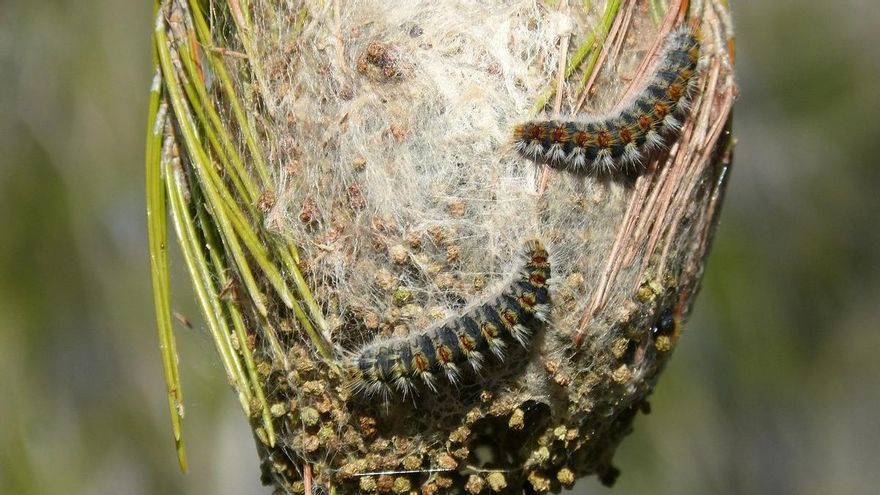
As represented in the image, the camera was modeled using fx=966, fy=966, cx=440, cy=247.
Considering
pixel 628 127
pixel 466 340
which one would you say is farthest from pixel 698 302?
pixel 466 340

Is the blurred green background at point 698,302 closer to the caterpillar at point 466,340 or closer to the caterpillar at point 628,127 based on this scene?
the caterpillar at point 466,340

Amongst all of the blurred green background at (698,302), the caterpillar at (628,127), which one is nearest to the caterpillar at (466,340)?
the caterpillar at (628,127)

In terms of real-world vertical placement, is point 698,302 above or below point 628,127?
below

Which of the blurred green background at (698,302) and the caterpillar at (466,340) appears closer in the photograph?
the caterpillar at (466,340)

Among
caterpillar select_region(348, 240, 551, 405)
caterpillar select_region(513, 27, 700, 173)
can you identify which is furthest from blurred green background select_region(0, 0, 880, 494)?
caterpillar select_region(513, 27, 700, 173)

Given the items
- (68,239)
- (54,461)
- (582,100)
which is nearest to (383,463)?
(582,100)

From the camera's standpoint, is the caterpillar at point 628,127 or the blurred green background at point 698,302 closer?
the caterpillar at point 628,127

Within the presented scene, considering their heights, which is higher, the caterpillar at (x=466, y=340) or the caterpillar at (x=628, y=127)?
the caterpillar at (x=628, y=127)

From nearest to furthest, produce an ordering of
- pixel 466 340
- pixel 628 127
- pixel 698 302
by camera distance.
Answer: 1. pixel 466 340
2. pixel 628 127
3. pixel 698 302

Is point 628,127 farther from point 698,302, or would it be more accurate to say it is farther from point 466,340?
point 698,302
